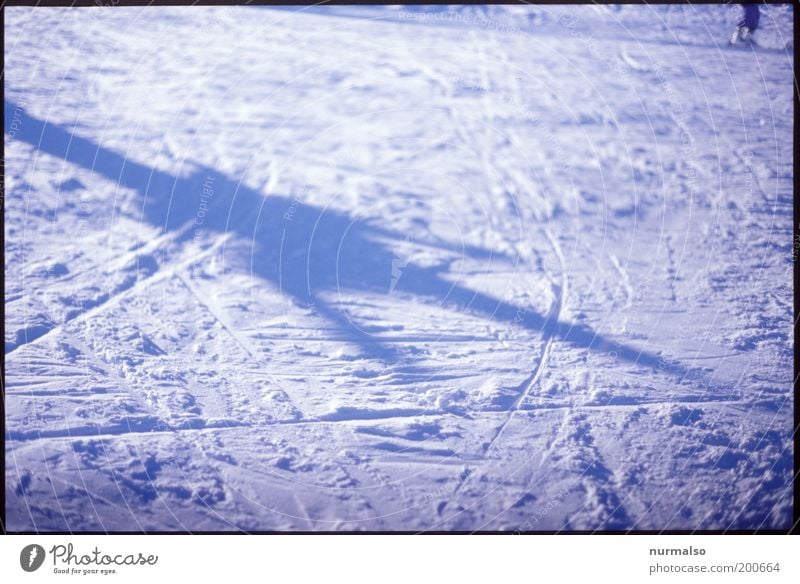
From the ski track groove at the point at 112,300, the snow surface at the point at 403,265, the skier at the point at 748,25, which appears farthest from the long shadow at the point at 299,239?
the skier at the point at 748,25

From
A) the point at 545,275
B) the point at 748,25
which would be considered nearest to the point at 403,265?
the point at 545,275

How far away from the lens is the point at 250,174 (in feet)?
11.6

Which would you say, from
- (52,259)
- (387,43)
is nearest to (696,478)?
(387,43)

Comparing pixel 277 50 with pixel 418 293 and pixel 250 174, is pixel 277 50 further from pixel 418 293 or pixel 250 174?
pixel 418 293

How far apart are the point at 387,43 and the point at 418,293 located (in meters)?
1.05

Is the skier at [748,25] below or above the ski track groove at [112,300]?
above

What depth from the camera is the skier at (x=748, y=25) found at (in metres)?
3.48

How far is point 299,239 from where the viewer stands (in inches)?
138

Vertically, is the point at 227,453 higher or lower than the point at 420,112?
lower

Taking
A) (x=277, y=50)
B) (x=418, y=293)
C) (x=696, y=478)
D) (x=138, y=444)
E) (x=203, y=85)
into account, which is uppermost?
(x=277, y=50)

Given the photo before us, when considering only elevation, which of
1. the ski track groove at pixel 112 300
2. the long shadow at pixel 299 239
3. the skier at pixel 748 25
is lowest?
the ski track groove at pixel 112 300

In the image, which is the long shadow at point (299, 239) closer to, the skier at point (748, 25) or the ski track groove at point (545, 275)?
the ski track groove at point (545, 275)

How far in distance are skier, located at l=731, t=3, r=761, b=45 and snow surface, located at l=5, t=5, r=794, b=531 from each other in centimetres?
5

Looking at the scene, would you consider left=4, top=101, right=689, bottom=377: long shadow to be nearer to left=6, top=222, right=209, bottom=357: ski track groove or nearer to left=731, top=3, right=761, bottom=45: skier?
left=6, top=222, right=209, bottom=357: ski track groove
